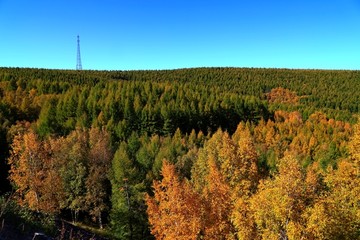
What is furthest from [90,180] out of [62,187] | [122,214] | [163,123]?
[163,123]

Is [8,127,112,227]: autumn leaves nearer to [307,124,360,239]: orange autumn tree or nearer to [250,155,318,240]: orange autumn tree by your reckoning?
[250,155,318,240]: orange autumn tree

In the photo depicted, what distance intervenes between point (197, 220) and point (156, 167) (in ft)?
107

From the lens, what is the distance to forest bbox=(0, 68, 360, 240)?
62.5 feet

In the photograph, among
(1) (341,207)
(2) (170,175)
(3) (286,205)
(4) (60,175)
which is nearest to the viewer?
(3) (286,205)

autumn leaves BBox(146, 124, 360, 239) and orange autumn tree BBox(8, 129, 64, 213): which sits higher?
autumn leaves BBox(146, 124, 360, 239)

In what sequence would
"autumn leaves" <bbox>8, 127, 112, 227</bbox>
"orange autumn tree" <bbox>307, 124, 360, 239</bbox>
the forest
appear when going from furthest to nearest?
1. "autumn leaves" <bbox>8, 127, 112, 227</bbox>
2. the forest
3. "orange autumn tree" <bbox>307, 124, 360, 239</bbox>

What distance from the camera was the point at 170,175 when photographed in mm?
28922

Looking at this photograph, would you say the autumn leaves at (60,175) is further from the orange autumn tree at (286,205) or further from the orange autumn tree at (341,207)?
the orange autumn tree at (341,207)

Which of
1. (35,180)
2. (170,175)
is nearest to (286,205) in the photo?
(170,175)

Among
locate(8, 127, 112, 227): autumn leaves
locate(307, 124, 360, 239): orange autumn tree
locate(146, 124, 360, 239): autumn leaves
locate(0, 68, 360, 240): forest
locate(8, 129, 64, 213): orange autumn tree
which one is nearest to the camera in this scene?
locate(307, 124, 360, 239): orange autumn tree

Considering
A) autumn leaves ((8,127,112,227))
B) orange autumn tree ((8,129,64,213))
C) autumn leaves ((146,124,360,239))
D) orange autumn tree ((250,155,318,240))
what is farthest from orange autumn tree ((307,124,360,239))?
orange autumn tree ((8,129,64,213))

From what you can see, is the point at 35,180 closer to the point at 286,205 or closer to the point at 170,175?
the point at 170,175

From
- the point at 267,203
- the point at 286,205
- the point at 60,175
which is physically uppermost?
the point at 286,205

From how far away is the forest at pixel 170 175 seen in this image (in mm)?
19047
